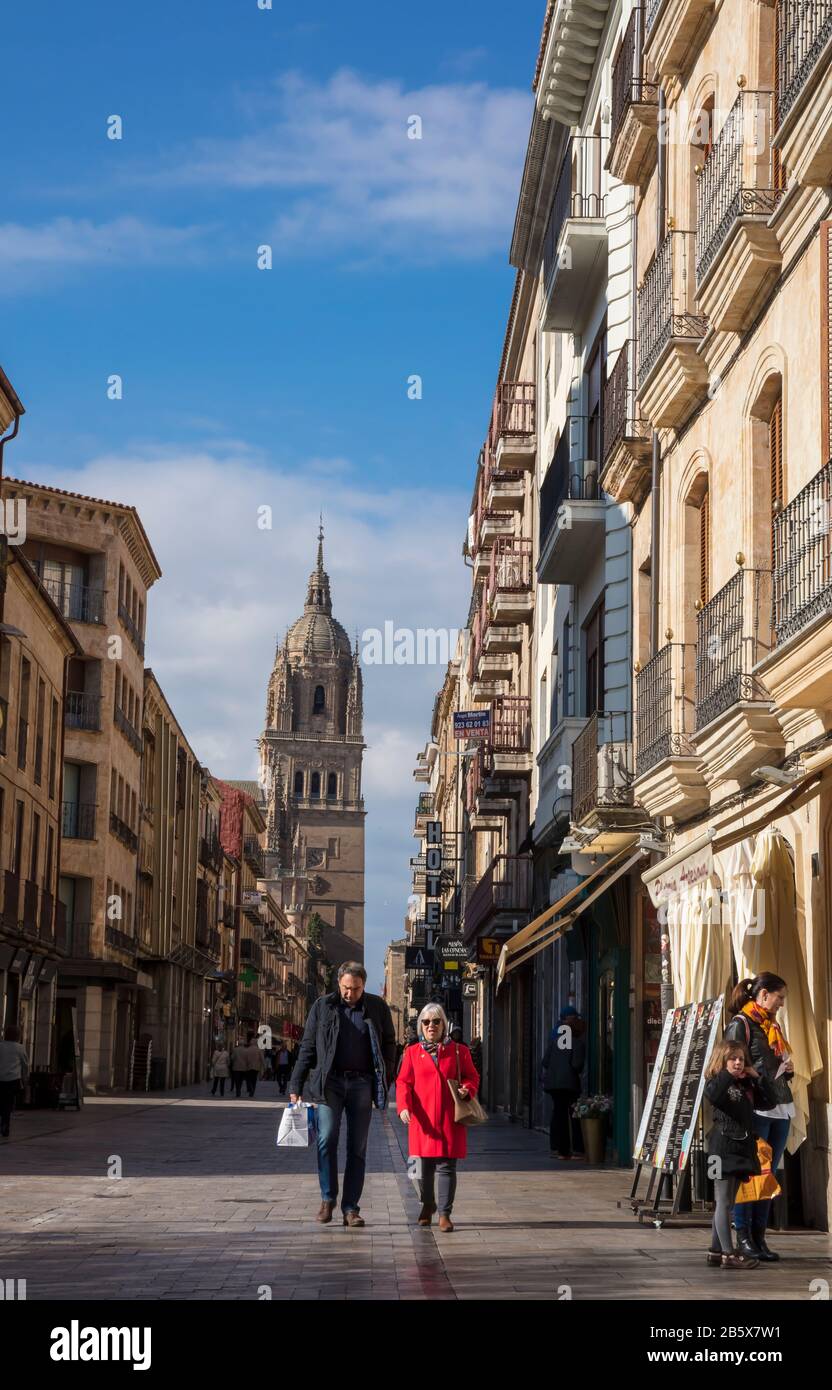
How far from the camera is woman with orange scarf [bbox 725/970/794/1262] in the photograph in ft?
38.8

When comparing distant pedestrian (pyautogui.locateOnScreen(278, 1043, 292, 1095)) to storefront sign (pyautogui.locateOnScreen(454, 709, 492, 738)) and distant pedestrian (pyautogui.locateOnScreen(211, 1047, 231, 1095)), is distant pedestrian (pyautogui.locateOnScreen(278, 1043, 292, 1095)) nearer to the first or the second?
distant pedestrian (pyautogui.locateOnScreen(211, 1047, 231, 1095))

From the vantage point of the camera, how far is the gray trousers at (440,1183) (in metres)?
14.1

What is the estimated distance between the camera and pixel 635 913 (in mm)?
22750

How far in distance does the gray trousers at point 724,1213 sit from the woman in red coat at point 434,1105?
276 centimetres

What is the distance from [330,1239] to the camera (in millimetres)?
13227

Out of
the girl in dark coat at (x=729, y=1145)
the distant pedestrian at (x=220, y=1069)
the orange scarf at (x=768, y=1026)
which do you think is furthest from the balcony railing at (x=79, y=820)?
the girl in dark coat at (x=729, y=1145)

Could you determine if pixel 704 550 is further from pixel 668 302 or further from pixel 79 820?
pixel 79 820

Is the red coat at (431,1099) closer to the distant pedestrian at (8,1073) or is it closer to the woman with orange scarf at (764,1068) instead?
the woman with orange scarf at (764,1068)

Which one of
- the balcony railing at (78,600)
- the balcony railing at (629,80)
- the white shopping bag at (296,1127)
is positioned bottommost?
the white shopping bag at (296,1127)

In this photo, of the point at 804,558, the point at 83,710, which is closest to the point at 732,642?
the point at 804,558

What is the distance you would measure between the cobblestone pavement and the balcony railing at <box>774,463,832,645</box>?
4115 millimetres

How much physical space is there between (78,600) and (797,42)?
42351 millimetres
